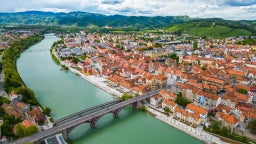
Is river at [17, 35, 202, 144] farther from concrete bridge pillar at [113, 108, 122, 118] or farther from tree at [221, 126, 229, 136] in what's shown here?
tree at [221, 126, 229, 136]

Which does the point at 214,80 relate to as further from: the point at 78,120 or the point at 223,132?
the point at 78,120

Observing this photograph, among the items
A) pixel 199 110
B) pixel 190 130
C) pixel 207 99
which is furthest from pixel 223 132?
pixel 207 99

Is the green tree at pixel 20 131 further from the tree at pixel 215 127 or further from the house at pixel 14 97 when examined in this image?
the tree at pixel 215 127

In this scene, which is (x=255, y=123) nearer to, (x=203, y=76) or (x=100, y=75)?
(x=203, y=76)

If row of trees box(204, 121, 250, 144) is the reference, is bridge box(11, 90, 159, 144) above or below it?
above

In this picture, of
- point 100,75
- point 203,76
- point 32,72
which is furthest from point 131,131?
point 32,72

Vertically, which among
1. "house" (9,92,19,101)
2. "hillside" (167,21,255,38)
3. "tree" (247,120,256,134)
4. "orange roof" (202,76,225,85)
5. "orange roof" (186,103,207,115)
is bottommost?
"tree" (247,120,256,134)

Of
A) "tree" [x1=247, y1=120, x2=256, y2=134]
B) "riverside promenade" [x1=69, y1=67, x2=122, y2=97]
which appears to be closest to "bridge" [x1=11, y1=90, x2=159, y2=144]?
"riverside promenade" [x1=69, y1=67, x2=122, y2=97]
